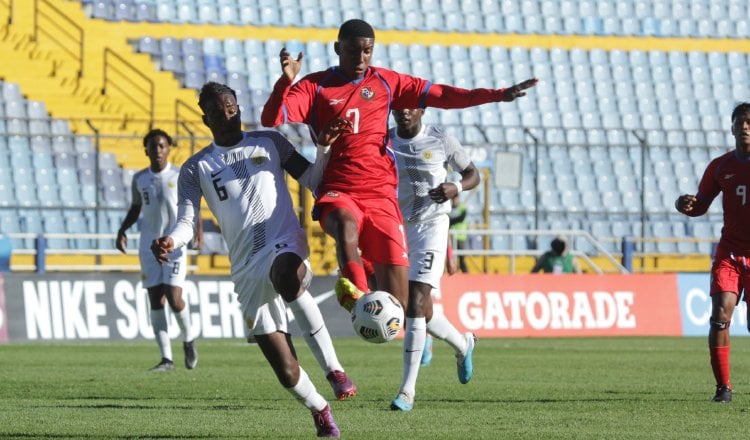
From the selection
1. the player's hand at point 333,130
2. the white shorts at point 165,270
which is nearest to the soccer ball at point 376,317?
the player's hand at point 333,130

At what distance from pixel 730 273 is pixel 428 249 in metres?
2.42

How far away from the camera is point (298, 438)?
8.37m

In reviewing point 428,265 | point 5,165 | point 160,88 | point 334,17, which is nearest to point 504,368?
point 428,265

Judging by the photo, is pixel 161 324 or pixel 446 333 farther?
pixel 161 324

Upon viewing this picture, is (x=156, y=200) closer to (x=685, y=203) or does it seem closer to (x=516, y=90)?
(x=685, y=203)

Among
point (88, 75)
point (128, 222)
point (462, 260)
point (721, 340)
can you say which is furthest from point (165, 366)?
point (88, 75)

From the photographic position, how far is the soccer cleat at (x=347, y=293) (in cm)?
844

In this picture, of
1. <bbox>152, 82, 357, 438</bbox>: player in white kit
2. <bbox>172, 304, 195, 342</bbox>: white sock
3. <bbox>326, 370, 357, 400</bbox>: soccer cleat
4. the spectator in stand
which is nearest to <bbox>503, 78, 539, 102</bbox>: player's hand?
<bbox>152, 82, 357, 438</bbox>: player in white kit

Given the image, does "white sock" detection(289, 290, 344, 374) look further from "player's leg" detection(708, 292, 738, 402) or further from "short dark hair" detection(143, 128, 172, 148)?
"short dark hair" detection(143, 128, 172, 148)

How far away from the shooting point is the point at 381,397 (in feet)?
38.2

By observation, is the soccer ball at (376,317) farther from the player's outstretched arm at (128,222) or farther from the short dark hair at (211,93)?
the player's outstretched arm at (128,222)

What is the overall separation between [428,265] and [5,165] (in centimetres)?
1568

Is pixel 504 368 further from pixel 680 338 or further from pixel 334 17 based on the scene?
pixel 334 17

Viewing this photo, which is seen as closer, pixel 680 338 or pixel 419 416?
pixel 419 416
